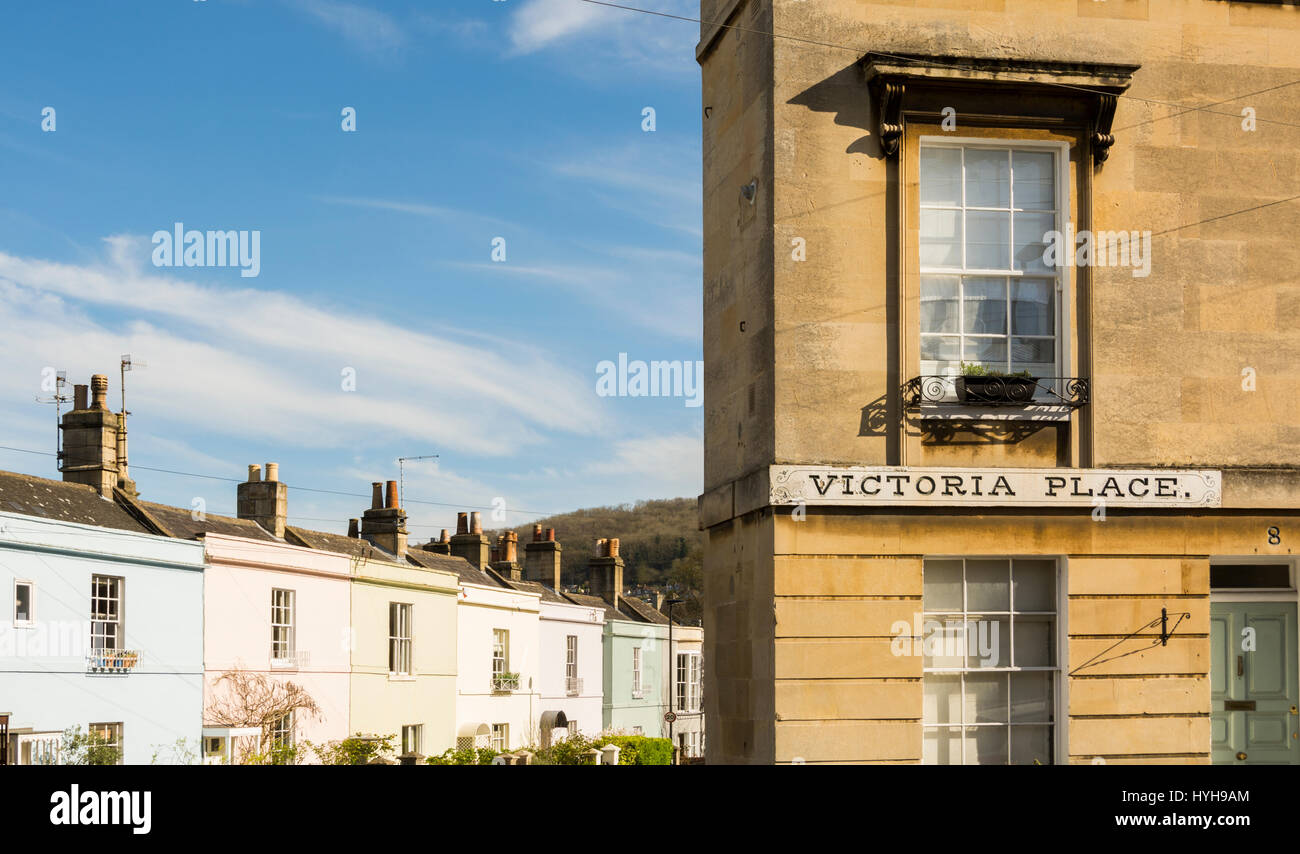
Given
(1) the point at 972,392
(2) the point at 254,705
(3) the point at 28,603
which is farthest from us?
(2) the point at 254,705

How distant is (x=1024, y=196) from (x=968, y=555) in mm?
3435

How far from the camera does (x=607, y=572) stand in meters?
62.4

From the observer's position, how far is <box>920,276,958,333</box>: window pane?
12.6 metres

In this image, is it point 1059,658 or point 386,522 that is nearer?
point 1059,658

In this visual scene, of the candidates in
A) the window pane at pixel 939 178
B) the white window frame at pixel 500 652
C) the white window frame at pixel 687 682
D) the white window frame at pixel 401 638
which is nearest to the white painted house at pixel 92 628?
the white window frame at pixel 401 638

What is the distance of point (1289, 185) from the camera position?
13.0 m

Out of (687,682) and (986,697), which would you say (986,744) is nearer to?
(986,697)

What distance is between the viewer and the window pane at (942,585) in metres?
12.4

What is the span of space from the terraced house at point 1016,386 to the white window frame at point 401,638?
2822cm

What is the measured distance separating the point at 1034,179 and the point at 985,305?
4.32 ft

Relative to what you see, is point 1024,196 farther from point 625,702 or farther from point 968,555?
point 625,702

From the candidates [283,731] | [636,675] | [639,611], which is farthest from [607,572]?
[283,731]
